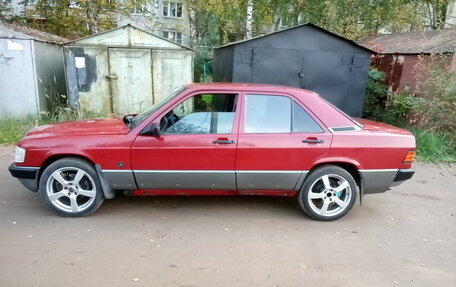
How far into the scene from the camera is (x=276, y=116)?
12.1ft

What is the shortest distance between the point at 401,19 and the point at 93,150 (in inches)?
619

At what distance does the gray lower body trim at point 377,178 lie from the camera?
12.3ft

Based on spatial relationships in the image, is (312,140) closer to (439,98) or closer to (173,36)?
(439,98)

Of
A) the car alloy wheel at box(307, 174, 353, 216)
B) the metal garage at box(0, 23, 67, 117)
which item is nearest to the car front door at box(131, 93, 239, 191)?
Answer: the car alloy wheel at box(307, 174, 353, 216)

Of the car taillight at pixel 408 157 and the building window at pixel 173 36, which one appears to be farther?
the building window at pixel 173 36

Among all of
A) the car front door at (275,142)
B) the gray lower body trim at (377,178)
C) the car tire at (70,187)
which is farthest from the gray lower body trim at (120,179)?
the gray lower body trim at (377,178)

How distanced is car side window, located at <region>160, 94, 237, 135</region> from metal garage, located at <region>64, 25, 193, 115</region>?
4798 millimetres

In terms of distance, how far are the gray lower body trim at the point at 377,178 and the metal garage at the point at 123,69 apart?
5.61m

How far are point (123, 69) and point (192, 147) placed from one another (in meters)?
5.30

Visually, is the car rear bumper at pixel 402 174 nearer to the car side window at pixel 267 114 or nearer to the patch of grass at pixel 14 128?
the car side window at pixel 267 114

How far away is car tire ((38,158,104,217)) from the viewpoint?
357cm

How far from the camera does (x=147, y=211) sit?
156 inches

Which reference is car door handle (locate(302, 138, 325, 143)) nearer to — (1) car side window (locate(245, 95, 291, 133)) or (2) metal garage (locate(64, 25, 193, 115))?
(1) car side window (locate(245, 95, 291, 133))

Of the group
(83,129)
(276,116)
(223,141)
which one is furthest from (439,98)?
(83,129)
